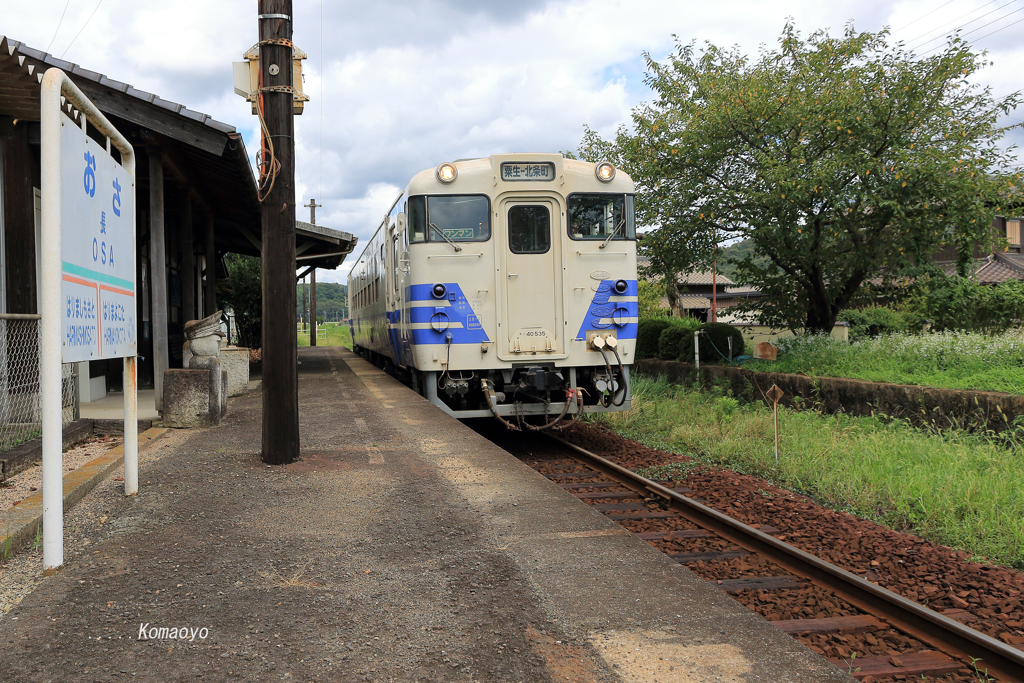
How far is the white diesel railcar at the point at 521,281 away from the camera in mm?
8094

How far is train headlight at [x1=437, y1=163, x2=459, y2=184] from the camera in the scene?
26.8ft

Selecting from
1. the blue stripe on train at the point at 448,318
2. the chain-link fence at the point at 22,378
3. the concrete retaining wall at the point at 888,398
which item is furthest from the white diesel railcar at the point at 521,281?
the concrete retaining wall at the point at 888,398

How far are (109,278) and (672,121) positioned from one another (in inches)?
478

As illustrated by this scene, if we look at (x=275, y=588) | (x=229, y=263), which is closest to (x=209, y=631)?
(x=275, y=588)

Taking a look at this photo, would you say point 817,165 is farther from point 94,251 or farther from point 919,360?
point 94,251

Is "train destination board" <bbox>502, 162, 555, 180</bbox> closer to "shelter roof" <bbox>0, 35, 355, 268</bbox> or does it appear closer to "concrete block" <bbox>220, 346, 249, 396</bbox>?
"shelter roof" <bbox>0, 35, 355, 268</bbox>

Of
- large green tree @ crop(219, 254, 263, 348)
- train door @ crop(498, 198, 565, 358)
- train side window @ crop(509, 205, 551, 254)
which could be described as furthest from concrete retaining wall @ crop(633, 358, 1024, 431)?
large green tree @ crop(219, 254, 263, 348)

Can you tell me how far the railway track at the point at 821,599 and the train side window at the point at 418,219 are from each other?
11.2ft

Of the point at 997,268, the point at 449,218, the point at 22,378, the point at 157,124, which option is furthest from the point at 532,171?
the point at 997,268

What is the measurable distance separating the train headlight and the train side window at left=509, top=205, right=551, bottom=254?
77cm

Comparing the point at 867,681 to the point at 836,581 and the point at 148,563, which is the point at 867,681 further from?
the point at 148,563

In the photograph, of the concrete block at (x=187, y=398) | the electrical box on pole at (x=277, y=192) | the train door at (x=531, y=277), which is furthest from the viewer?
the train door at (x=531, y=277)

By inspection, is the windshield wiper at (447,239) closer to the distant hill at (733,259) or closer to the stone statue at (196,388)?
the stone statue at (196,388)

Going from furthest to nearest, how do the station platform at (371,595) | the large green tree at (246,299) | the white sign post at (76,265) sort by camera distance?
the large green tree at (246,299) → the white sign post at (76,265) → the station platform at (371,595)
